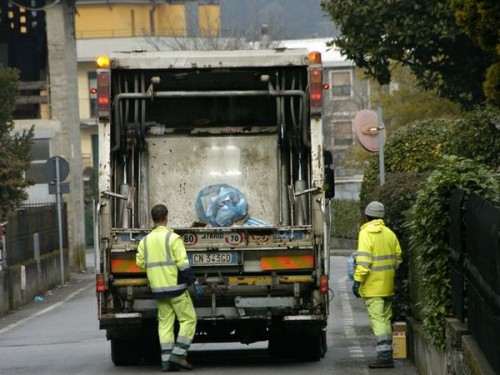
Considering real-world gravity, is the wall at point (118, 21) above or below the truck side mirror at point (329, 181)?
above

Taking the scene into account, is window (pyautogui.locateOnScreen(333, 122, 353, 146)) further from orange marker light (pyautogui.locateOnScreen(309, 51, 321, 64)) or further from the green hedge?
orange marker light (pyautogui.locateOnScreen(309, 51, 321, 64))

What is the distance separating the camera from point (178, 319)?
14.7 meters

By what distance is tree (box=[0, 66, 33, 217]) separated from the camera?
35938 millimetres

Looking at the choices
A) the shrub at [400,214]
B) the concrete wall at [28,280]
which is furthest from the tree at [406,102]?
the shrub at [400,214]

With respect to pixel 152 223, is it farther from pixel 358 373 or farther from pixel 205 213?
pixel 358 373

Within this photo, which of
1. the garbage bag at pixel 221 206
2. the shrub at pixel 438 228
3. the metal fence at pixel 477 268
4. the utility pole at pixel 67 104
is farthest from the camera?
the utility pole at pixel 67 104

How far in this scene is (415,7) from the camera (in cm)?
2383

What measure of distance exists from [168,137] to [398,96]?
114ft

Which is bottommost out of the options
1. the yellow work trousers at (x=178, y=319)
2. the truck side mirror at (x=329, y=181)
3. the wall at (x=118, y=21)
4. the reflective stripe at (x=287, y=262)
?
the yellow work trousers at (x=178, y=319)

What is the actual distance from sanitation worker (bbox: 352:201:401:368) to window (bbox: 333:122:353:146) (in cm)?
6708

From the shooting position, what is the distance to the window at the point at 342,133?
268 ft

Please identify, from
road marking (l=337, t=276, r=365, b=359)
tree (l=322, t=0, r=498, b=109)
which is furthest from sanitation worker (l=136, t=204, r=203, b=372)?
tree (l=322, t=0, r=498, b=109)

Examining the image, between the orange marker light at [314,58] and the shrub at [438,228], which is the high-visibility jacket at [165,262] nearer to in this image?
the orange marker light at [314,58]

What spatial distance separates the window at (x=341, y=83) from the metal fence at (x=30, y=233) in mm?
44655
